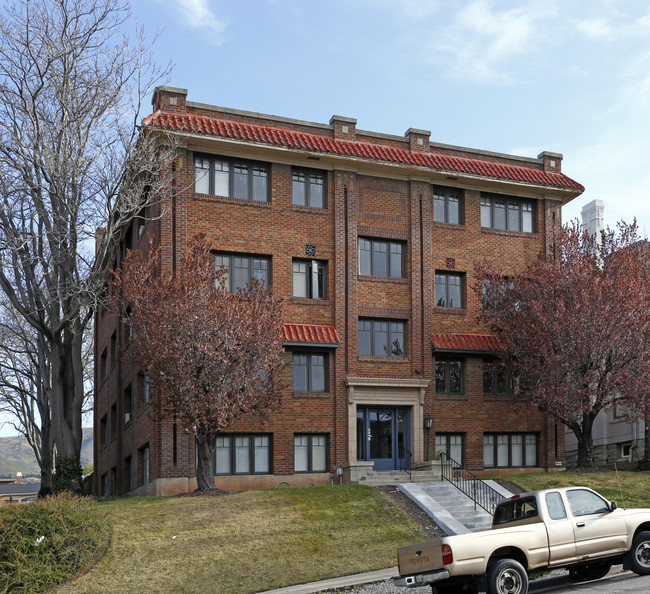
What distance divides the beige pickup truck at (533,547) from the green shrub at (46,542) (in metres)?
8.09

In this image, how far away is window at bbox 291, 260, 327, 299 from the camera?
32.0 m

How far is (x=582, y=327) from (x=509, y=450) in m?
6.62

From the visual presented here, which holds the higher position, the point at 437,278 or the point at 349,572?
the point at 437,278

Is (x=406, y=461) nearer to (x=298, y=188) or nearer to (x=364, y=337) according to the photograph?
(x=364, y=337)

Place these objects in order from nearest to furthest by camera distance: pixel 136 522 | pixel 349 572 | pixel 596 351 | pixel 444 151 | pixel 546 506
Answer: pixel 546 506
pixel 349 572
pixel 136 522
pixel 596 351
pixel 444 151

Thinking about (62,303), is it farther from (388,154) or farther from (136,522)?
(388,154)

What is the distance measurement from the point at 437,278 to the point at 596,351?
22.6 ft

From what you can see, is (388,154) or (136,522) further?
(388,154)

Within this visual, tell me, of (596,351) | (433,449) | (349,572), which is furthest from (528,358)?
(349,572)

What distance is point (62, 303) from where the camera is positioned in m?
27.8

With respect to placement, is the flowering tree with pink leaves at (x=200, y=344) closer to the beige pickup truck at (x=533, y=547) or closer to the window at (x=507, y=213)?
the beige pickup truck at (x=533, y=547)

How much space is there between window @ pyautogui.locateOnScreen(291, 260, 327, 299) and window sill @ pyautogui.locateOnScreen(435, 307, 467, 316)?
4.68 meters

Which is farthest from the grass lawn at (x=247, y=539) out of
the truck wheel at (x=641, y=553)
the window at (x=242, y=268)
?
the window at (x=242, y=268)

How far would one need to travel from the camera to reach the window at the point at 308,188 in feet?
106
